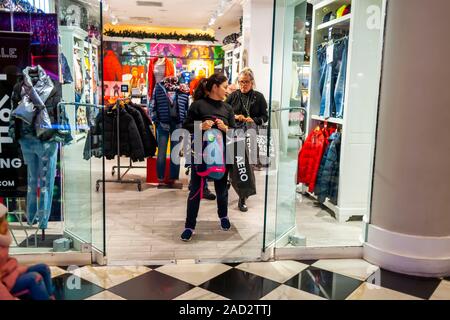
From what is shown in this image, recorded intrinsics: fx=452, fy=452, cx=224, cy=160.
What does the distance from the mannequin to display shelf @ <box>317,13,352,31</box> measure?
2.64 meters

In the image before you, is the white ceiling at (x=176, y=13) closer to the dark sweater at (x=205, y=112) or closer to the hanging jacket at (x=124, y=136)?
the hanging jacket at (x=124, y=136)

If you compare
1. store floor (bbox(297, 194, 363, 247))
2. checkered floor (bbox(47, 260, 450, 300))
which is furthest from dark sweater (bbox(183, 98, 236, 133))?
checkered floor (bbox(47, 260, 450, 300))

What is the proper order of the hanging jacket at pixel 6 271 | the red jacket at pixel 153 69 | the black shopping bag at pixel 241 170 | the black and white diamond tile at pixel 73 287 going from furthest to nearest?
the red jacket at pixel 153 69 → the black shopping bag at pixel 241 170 → the black and white diamond tile at pixel 73 287 → the hanging jacket at pixel 6 271

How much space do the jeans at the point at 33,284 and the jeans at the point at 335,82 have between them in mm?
3431

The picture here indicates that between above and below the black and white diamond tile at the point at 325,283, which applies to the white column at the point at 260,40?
above

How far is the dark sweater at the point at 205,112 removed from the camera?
354cm

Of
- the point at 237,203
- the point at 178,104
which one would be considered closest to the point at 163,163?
the point at 178,104

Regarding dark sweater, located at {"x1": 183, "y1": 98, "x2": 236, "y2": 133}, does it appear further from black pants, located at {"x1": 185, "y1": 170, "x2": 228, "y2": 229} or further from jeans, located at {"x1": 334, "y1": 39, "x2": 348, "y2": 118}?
jeans, located at {"x1": 334, "y1": 39, "x2": 348, "y2": 118}

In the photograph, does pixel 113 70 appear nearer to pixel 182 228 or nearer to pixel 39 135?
pixel 182 228

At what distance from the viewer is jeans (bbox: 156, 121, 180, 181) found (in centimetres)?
545

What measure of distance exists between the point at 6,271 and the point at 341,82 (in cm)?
357

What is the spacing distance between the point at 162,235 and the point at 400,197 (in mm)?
1878

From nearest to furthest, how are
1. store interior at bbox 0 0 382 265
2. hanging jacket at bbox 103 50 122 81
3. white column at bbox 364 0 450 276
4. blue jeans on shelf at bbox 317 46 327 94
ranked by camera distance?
1. white column at bbox 364 0 450 276
2. store interior at bbox 0 0 382 265
3. blue jeans on shelf at bbox 317 46 327 94
4. hanging jacket at bbox 103 50 122 81

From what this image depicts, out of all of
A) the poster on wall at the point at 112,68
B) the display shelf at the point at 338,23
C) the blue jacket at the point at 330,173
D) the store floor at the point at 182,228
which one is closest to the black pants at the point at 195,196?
the store floor at the point at 182,228
